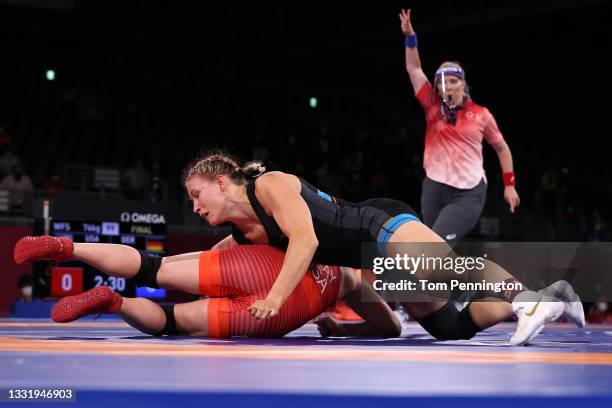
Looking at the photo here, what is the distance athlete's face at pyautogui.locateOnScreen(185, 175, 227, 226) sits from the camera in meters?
2.67

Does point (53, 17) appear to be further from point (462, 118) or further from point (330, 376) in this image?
point (330, 376)

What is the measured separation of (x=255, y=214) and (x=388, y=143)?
1230cm

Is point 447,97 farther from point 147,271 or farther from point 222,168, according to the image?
point 147,271

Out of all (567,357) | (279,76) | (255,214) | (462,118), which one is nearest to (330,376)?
(567,357)

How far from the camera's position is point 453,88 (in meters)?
3.96

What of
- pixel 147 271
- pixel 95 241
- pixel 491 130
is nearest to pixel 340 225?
pixel 147 271

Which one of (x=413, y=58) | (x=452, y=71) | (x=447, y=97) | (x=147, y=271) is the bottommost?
(x=147, y=271)

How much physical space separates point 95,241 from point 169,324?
10.7 feet

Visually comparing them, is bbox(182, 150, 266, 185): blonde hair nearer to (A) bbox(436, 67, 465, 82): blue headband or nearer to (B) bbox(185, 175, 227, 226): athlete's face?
(B) bbox(185, 175, 227, 226): athlete's face

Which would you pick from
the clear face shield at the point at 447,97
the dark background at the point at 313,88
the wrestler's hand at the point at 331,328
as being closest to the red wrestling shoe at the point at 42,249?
the wrestler's hand at the point at 331,328

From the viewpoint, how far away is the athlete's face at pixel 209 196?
8.77ft

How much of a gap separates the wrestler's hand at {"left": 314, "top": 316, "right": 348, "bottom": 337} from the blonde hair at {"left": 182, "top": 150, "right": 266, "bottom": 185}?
1.99 ft

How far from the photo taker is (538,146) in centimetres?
1611

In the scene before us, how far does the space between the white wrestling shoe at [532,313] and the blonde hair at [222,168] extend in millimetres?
941
